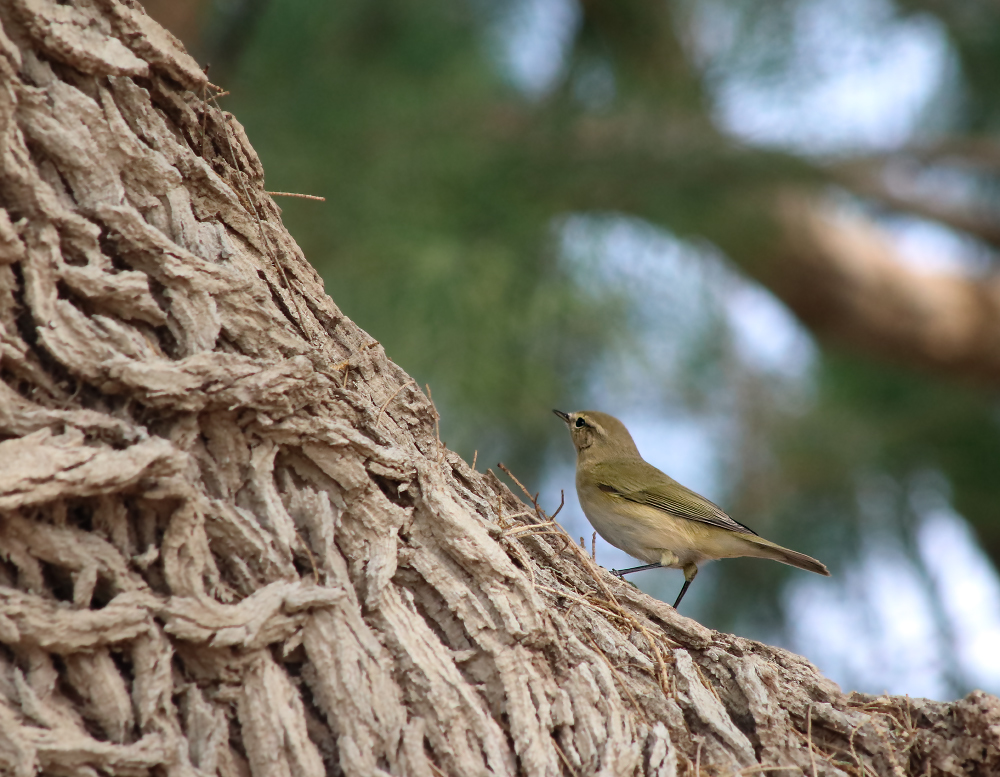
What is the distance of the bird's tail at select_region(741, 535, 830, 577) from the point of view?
4.17m

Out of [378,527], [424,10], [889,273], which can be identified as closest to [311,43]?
[424,10]

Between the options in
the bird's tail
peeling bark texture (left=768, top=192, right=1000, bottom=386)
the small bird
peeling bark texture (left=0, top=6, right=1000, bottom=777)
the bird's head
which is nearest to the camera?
peeling bark texture (left=0, top=6, right=1000, bottom=777)

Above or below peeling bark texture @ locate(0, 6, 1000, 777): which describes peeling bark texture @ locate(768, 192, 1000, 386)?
above

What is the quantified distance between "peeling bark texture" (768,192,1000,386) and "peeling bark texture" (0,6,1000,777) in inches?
251

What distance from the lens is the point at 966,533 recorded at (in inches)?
393

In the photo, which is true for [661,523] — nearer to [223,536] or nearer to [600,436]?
[600,436]

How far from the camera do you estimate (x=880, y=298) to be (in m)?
8.45

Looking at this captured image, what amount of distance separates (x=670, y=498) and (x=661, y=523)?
163 millimetres

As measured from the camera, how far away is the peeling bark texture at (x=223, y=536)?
1934 millimetres

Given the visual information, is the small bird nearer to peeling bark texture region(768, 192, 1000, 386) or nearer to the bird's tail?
the bird's tail

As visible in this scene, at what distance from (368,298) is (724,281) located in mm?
4124

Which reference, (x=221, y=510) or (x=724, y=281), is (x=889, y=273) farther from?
(x=221, y=510)

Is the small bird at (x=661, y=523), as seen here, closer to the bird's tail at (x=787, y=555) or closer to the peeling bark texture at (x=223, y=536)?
the bird's tail at (x=787, y=555)

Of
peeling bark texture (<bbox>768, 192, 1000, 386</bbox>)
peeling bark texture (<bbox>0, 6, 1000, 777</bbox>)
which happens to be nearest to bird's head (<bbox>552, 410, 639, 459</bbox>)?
peeling bark texture (<bbox>0, 6, 1000, 777</bbox>)
